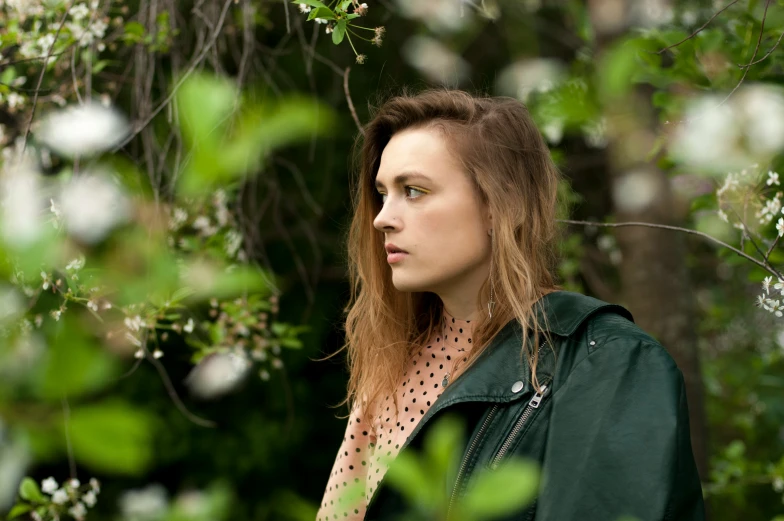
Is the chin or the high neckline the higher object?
the chin

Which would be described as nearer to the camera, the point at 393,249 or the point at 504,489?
the point at 504,489

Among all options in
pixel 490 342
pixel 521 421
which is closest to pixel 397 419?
pixel 490 342

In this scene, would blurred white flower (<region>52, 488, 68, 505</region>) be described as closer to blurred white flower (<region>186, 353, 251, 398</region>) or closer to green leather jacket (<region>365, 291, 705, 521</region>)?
blurred white flower (<region>186, 353, 251, 398</region>)

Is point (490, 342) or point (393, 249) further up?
point (393, 249)

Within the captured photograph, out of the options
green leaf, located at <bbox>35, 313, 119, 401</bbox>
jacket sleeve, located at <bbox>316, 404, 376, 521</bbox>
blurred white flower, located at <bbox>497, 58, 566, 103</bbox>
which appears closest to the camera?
green leaf, located at <bbox>35, 313, 119, 401</bbox>

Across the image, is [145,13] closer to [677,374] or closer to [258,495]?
[677,374]

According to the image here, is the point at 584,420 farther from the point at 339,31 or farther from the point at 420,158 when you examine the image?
the point at 339,31

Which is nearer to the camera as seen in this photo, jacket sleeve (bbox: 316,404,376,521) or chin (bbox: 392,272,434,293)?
chin (bbox: 392,272,434,293)

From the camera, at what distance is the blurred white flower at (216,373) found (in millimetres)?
2657

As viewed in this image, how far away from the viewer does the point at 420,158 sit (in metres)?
1.82

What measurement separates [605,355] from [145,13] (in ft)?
5.94

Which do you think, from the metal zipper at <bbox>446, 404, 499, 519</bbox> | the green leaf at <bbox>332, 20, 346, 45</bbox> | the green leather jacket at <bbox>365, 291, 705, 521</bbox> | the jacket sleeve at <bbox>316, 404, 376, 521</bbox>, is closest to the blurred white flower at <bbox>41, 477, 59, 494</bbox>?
the jacket sleeve at <bbox>316, 404, 376, 521</bbox>

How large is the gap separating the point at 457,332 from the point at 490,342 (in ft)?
0.51

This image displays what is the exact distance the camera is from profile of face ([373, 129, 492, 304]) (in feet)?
5.76
